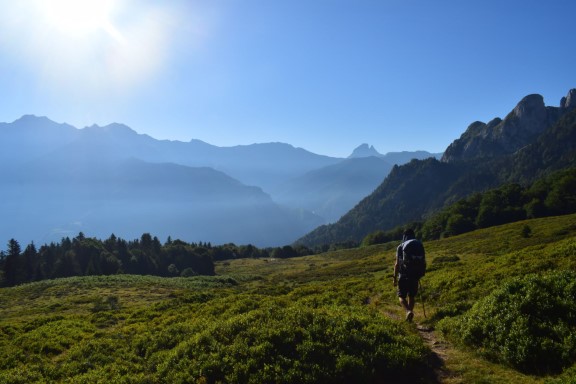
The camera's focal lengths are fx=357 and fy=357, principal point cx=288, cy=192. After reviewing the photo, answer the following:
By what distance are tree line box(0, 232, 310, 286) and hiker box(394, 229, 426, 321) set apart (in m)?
93.6

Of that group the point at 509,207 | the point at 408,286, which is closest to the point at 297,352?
the point at 408,286

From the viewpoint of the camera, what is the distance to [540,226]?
59094mm

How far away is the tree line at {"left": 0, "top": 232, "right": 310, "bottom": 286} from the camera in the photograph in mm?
97750

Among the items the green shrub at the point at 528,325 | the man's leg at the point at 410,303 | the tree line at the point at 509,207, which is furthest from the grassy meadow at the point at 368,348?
the tree line at the point at 509,207

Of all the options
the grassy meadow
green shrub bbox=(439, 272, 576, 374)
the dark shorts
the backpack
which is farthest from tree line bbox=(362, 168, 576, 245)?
green shrub bbox=(439, 272, 576, 374)

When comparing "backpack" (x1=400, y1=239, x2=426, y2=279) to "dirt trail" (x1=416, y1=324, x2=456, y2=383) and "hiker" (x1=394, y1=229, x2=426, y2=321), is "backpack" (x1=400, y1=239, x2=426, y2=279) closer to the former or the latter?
"hiker" (x1=394, y1=229, x2=426, y2=321)

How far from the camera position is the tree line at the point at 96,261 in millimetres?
97750

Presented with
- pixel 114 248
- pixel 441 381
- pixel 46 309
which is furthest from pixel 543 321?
pixel 114 248

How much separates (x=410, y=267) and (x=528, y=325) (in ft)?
15.3

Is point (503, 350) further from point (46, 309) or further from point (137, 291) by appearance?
point (137, 291)

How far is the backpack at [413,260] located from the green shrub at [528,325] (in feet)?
7.34

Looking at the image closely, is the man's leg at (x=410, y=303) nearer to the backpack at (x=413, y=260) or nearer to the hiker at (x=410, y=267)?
the hiker at (x=410, y=267)

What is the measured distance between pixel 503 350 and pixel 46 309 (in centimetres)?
4236

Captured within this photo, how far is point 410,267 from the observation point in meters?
14.8
